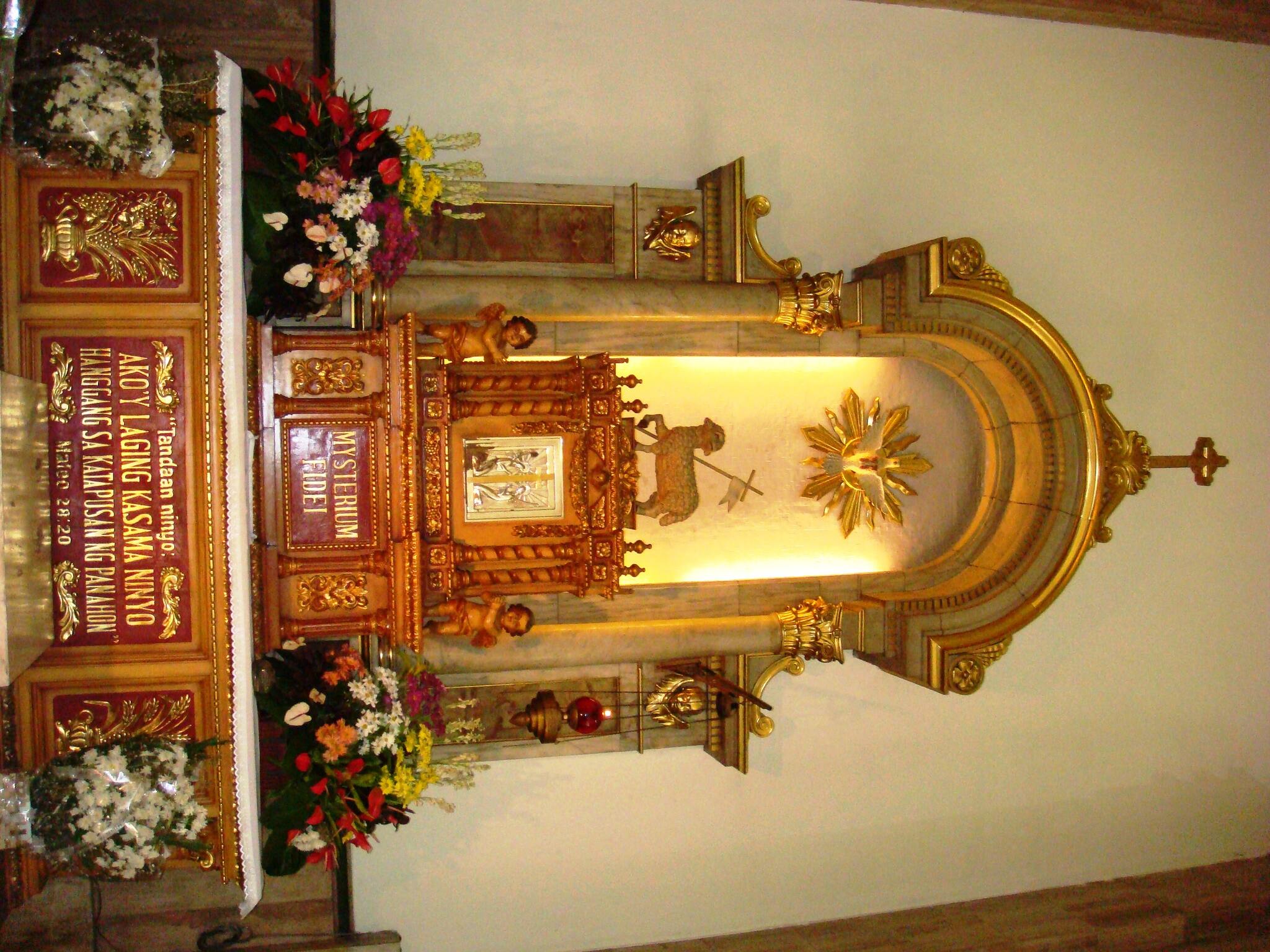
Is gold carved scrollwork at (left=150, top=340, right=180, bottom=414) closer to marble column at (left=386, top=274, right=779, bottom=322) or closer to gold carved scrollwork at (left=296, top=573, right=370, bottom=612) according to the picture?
gold carved scrollwork at (left=296, top=573, right=370, bottom=612)

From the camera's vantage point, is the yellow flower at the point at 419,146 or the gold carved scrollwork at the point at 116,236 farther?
the yellow flower at the point at 419,146

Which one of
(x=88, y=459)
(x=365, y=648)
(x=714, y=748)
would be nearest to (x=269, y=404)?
(x=88, y=459)

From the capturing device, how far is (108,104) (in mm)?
3346

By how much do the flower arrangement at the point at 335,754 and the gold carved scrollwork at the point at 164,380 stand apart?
1.36m

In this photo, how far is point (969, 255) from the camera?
505 cm

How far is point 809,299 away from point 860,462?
107 cm

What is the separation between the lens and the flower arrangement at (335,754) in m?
4.16

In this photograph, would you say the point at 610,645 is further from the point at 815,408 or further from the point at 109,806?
the point at 109,806

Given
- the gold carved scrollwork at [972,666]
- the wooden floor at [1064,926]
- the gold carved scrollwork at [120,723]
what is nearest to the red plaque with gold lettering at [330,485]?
the gold carved scrollwork at [120,723]

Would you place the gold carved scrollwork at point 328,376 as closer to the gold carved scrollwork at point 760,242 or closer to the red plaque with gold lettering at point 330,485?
the red plaque with gold lettering at point 330,485

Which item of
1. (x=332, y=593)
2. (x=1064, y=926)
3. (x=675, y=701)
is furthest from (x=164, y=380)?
(x=1064, y=926)

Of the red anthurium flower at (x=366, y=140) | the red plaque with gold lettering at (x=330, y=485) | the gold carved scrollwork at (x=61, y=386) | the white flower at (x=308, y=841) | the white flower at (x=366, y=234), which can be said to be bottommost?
the white flower at (x=308, y=841)

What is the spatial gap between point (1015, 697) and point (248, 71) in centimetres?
570

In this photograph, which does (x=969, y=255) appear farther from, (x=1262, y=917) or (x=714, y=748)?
(x=1262, y=917)
